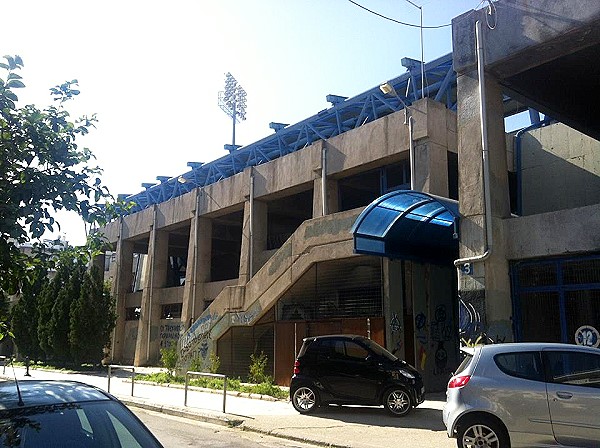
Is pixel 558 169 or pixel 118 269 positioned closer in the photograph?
pixel 558 169

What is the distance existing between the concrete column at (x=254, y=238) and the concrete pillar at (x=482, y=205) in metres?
14.7

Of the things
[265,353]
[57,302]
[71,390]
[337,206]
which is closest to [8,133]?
[71,390]

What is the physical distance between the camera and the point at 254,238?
27188mm

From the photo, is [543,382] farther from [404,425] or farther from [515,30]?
[515,30]

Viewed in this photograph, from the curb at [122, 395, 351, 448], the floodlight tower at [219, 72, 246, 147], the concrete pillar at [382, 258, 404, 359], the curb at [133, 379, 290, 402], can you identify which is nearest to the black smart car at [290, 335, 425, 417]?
the curb at [122, 395, 351, 448]

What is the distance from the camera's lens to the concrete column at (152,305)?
33781 millimetres

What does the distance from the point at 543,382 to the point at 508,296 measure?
18.3 feet

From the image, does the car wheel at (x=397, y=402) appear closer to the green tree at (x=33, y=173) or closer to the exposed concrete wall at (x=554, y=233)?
the exposed concrete wall at (x=554, y=233)

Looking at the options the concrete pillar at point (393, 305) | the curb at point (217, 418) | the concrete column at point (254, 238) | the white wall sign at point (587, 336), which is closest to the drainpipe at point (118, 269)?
the concrete column at point (254, 238)

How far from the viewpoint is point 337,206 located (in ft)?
76.8

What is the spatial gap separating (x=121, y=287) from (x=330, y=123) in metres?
18.4

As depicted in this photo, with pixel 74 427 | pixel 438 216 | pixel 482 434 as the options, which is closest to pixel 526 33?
pixel 438 216

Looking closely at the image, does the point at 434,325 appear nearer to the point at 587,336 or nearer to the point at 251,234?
the point at 587,336

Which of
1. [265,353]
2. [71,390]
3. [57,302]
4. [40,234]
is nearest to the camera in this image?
[71,390]
